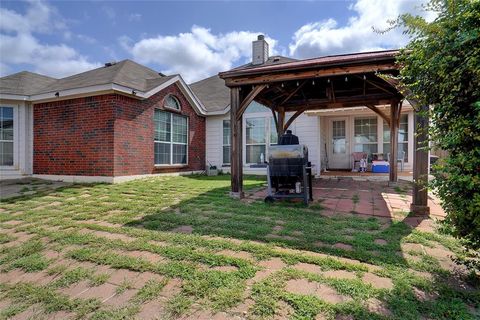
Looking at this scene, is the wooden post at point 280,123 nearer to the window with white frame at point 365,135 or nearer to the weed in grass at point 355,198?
the weed in grass at point 355,198

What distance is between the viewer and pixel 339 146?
1244 cm

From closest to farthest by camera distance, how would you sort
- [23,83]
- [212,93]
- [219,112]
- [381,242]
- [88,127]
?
[381,242], [88,127], [23,83], [219,112], [212,93]

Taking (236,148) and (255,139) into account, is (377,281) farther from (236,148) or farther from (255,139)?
(255,139)

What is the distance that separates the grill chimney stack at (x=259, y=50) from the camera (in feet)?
46.3

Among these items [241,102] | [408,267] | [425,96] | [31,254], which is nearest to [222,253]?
[408,267]

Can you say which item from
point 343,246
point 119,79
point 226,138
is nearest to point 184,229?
point 343,246

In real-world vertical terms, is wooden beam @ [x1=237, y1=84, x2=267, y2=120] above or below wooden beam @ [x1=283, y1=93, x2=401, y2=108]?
below

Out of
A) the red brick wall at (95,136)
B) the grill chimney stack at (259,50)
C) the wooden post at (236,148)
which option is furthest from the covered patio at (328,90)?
the grill chimney stack at (259,50)

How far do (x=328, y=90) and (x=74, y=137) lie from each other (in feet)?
27.4

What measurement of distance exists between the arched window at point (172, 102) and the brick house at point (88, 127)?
8 centimetres

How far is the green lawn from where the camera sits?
6.63 ft

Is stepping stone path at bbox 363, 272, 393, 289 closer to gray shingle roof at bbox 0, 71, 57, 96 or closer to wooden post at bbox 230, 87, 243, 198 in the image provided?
wooden post at bbox 230, 87, 243, 198

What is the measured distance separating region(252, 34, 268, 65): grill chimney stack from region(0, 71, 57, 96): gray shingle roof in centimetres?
986

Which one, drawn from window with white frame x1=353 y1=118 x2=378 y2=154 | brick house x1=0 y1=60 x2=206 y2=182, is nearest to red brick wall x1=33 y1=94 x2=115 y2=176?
brick house x1=0 y1=60 x2=206 y2=182
